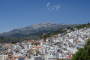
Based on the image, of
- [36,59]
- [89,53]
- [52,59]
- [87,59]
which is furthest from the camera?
[52,59]

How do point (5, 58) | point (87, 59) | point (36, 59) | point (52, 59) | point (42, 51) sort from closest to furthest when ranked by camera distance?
point (87, 59) → point (36, 59) → point (52, 59) → point (5, 58) → point (42, 51)

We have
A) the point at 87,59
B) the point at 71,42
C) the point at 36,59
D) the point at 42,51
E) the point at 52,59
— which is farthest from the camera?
the point at 71,42

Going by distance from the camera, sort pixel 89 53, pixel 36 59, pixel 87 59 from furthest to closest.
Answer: pixel 36 59 < pixel 89 53 < pixel 87 59

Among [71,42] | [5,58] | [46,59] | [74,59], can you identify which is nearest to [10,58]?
[5,58]

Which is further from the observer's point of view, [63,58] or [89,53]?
[63,58]

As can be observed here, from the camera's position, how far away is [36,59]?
19734mm

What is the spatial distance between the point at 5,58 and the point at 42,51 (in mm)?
9110

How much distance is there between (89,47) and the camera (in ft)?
62.2

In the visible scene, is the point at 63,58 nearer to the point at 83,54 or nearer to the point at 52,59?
the point at 52,59

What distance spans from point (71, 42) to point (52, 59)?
21391mm

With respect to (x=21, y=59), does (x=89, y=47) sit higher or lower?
higher

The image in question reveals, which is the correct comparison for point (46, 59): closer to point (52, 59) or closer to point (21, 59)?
point (52, 59)

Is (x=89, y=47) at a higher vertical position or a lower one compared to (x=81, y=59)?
higher

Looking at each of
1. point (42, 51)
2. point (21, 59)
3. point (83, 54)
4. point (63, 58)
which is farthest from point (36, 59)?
point (42, 51)
